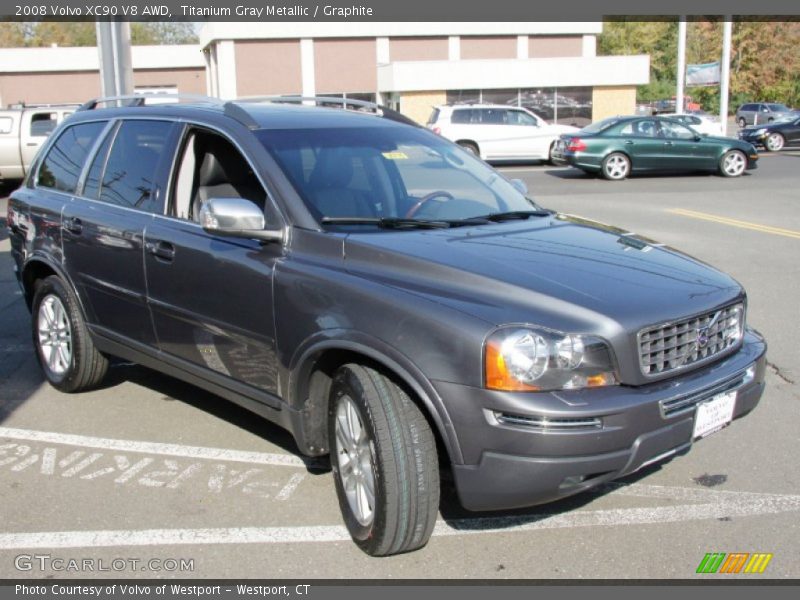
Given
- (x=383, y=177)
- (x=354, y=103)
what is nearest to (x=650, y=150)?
(x=354, y=103)

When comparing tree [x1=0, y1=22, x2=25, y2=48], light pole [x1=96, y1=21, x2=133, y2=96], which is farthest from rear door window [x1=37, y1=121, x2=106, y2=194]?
tree [x1=0, y1=22, x2=25, y2=48]

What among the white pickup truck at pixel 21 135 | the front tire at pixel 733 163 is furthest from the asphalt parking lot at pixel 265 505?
the front tire at pixel 733 163

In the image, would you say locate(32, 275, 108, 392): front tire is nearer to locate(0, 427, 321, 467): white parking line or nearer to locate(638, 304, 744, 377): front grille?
locate(0, 427, 321, 467): white parking line

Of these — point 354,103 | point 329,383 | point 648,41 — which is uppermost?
point 648,41

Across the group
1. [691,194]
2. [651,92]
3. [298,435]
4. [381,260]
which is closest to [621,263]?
[381,260]

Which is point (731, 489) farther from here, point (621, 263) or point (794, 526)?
point (621, 263)

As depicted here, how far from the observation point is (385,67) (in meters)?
41.9

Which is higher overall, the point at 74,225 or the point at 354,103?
the point at 354,103

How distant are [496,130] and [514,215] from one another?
871 inches

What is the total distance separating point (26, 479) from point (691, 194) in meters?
16.4

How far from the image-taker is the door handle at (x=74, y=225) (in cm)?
536

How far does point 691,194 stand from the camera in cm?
1855

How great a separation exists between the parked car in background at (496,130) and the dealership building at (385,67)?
38.0 ft

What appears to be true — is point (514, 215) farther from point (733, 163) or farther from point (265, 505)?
point (733, 163)
